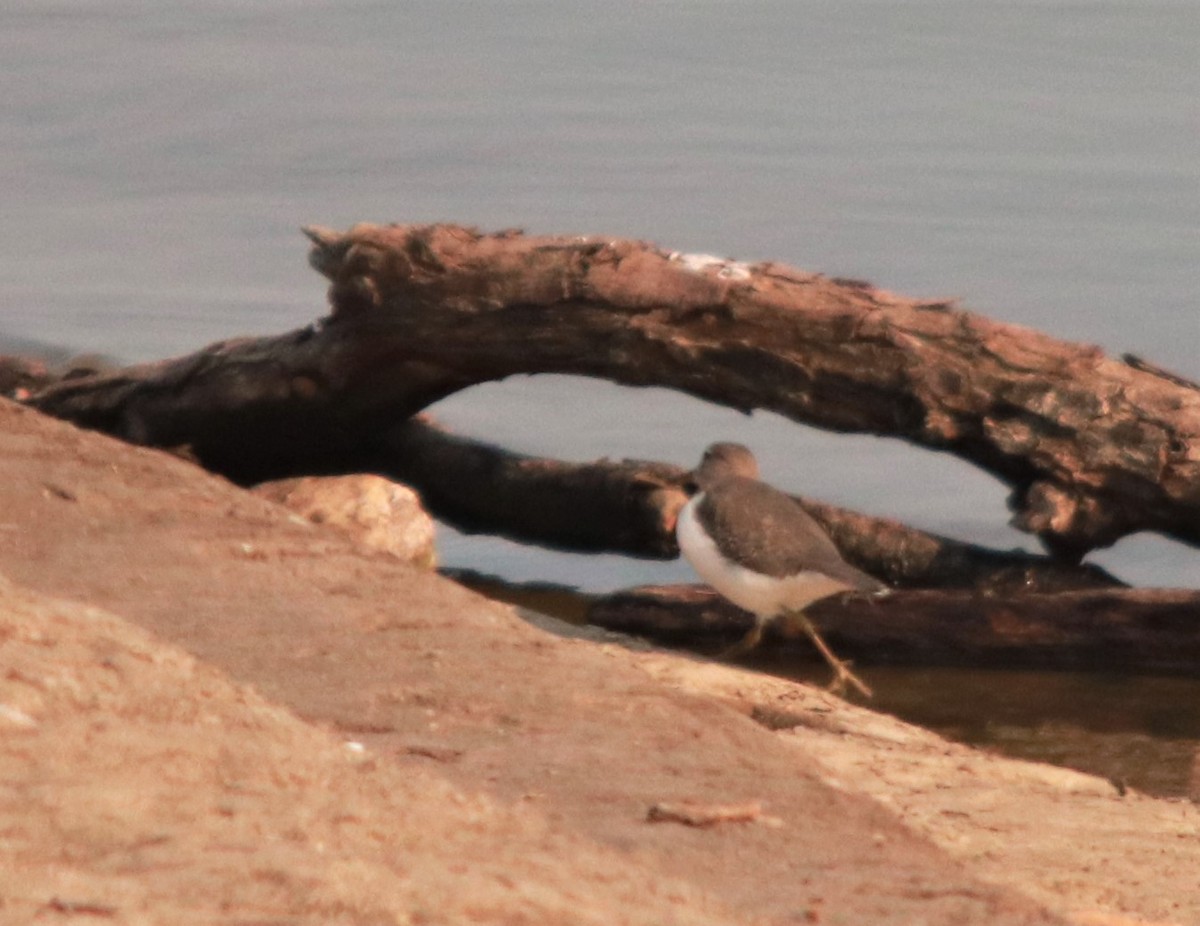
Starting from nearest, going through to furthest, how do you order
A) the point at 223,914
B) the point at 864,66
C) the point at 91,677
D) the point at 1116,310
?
the point at 223,914
the point at 91,677
the point at 1116,310
the point at 864,66

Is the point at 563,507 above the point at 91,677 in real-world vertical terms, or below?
below

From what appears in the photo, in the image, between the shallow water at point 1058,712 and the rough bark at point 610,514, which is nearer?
the shallow water at point 1058,712

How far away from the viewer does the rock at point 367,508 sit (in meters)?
8.52

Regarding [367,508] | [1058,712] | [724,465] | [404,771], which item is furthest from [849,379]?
[404,771]

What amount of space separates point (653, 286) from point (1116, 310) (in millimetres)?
5207

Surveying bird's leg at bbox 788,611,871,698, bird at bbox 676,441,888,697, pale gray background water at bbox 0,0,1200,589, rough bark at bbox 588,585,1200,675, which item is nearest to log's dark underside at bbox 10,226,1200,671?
rough bark at bbox 588,585,1200,675

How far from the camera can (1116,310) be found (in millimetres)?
12180

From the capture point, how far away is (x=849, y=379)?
771 centimetres

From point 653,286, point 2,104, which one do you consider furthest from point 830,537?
point 2,104

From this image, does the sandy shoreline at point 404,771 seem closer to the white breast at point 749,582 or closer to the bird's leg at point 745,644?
the white breast at point 749,582

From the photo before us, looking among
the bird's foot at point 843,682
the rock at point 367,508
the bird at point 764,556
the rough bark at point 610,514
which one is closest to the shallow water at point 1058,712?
the bird's foot at point 843,682

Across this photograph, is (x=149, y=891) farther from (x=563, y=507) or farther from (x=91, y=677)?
(x=563, y=507)

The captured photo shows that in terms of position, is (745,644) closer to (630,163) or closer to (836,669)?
(836,669)

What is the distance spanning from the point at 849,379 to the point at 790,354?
0.78 ft
